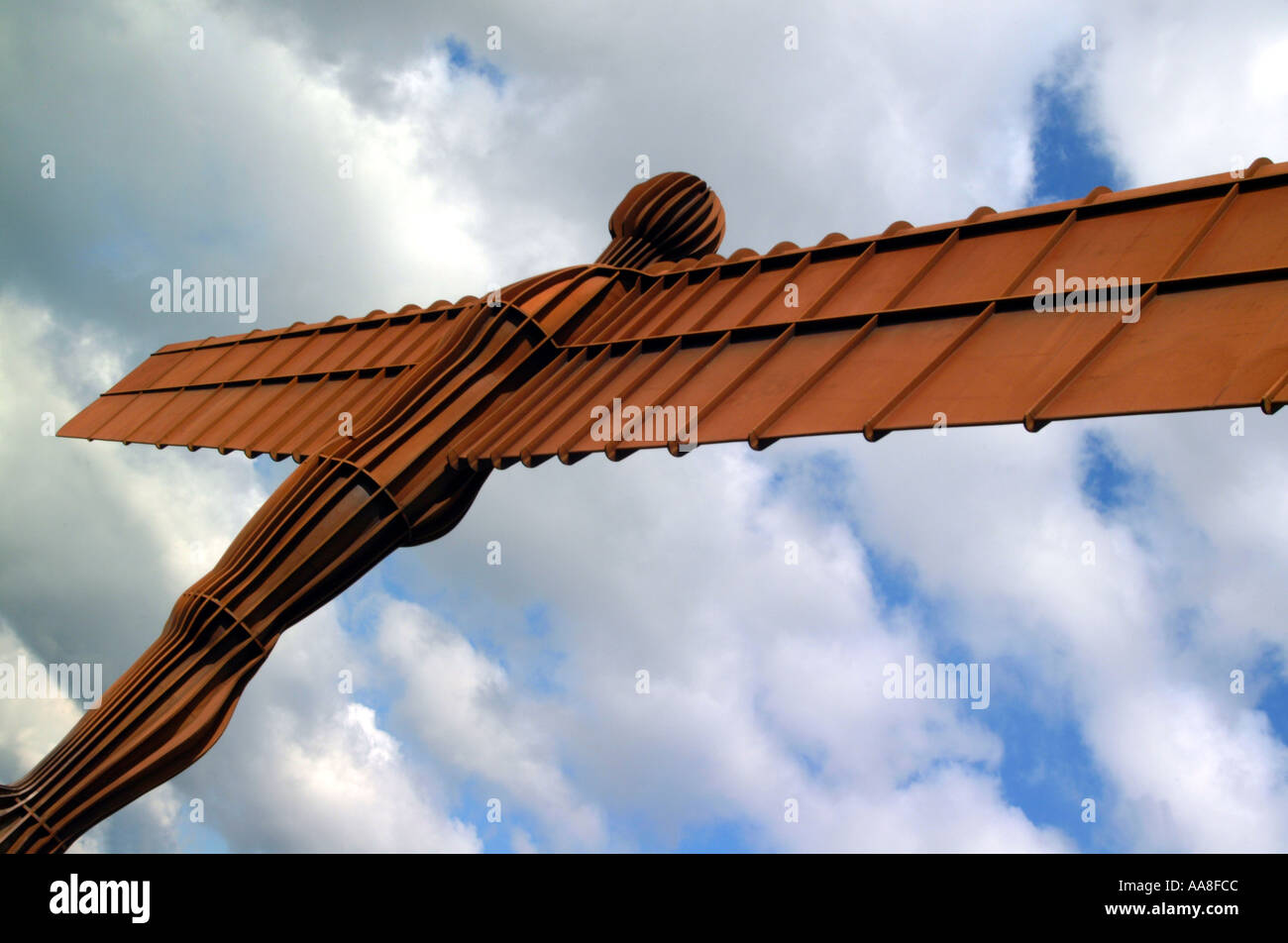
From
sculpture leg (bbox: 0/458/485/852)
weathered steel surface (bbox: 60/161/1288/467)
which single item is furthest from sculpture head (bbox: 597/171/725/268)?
sculpture leg (bbox: 0/458/485/852)

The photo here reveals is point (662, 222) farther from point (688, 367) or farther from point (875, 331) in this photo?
point (875, 331)

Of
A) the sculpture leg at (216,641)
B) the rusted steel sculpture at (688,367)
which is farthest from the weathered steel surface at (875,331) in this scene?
the sculpture leg at (216,641)

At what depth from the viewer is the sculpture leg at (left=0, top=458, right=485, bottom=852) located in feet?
38.9

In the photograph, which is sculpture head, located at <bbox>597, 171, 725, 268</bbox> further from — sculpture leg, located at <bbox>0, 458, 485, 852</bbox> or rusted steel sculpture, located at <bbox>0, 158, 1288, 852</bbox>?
sculpture leg, located at <bbox>0, 458, 485, 852</bbox>

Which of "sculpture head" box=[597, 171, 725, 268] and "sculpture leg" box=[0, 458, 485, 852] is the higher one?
"sculpture head" box=[597, 171, 725, 268]

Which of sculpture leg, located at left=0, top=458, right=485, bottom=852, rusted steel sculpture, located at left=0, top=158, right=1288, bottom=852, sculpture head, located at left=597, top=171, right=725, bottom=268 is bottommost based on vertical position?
sculpture leg, located at left=0, top=458, right=485, bottom=852

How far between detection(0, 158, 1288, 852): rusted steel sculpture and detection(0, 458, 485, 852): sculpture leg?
25 mm

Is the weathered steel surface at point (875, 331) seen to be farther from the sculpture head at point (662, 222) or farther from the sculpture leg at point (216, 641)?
the sculpture leg at point (216, 641)

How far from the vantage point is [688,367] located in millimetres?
12148

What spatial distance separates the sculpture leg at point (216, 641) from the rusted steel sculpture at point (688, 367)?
25mm

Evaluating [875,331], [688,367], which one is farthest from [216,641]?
[875,331]

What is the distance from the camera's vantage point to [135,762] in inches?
472

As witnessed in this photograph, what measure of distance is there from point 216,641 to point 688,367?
552 cm
